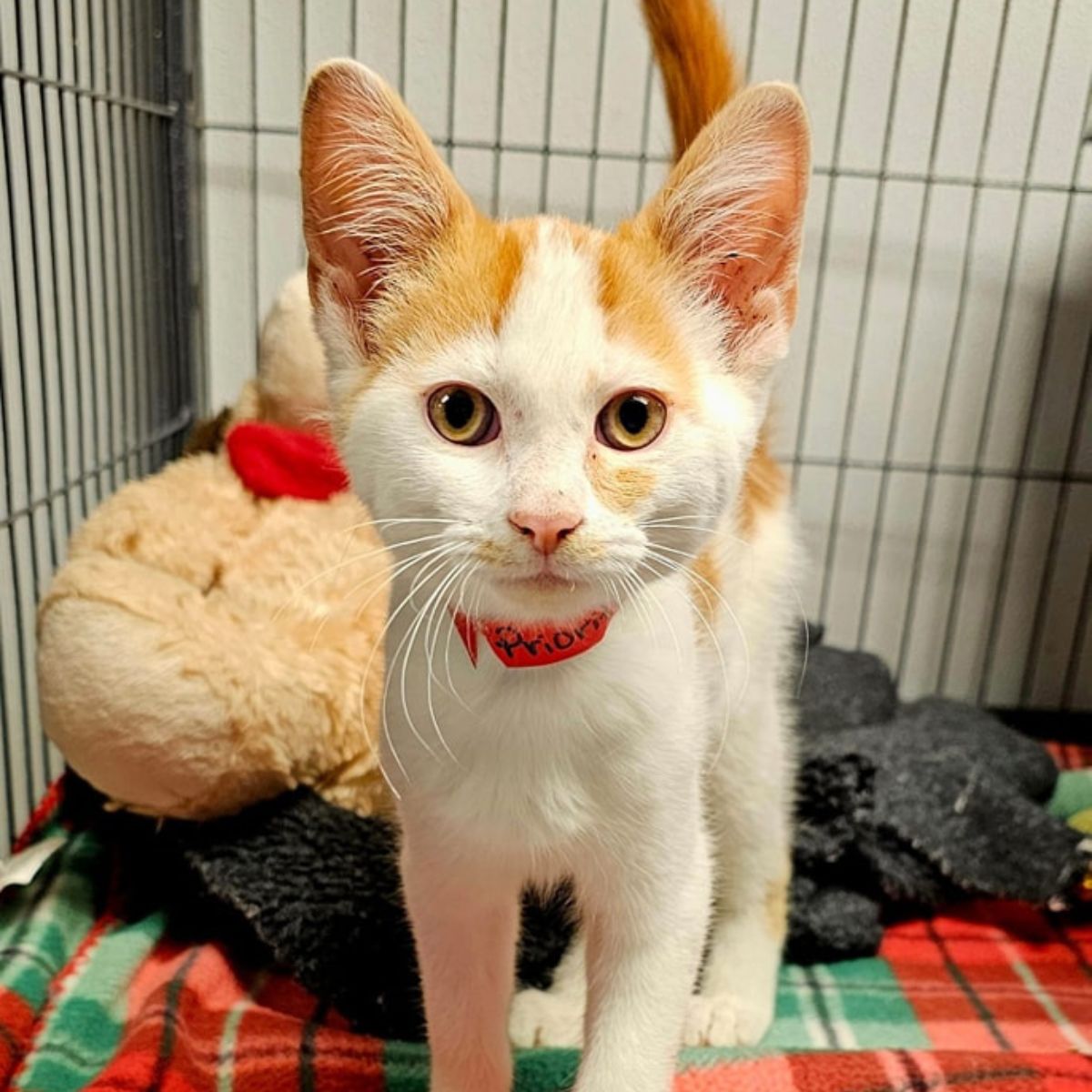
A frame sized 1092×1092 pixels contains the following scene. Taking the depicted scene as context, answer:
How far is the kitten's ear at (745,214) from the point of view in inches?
26.3

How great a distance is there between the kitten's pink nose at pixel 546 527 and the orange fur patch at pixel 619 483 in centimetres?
3

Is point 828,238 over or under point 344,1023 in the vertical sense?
over

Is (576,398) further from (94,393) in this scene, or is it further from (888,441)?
(888,441)

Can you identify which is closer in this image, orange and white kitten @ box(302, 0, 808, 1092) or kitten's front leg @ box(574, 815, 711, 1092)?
orange and white kitten @ box(302, 0, 808, 1092)

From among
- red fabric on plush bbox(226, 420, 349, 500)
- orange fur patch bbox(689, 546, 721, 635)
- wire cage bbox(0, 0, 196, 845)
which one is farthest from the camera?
red fabric on plush bbox(226, 420, 349, 500)

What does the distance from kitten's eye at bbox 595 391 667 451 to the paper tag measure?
880 millimetres

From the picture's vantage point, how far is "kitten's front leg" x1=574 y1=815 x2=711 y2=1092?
2.35 feet

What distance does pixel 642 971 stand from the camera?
732 mm

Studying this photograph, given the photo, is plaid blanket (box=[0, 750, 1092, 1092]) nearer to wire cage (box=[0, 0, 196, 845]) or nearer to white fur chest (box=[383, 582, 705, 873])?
wire cage (box=[0, 0, 196, 845])

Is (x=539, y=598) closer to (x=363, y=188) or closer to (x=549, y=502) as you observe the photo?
(x=549, y=502)

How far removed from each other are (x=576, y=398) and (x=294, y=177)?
4.22ft

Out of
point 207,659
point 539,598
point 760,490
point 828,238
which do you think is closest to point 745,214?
point 539,598

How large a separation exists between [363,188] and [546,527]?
276 mm

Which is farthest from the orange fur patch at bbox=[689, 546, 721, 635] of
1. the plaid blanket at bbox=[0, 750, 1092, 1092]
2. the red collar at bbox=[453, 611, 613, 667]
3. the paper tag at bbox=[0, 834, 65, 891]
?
the paper tag at bbox=[0, 834, 65, 891]
